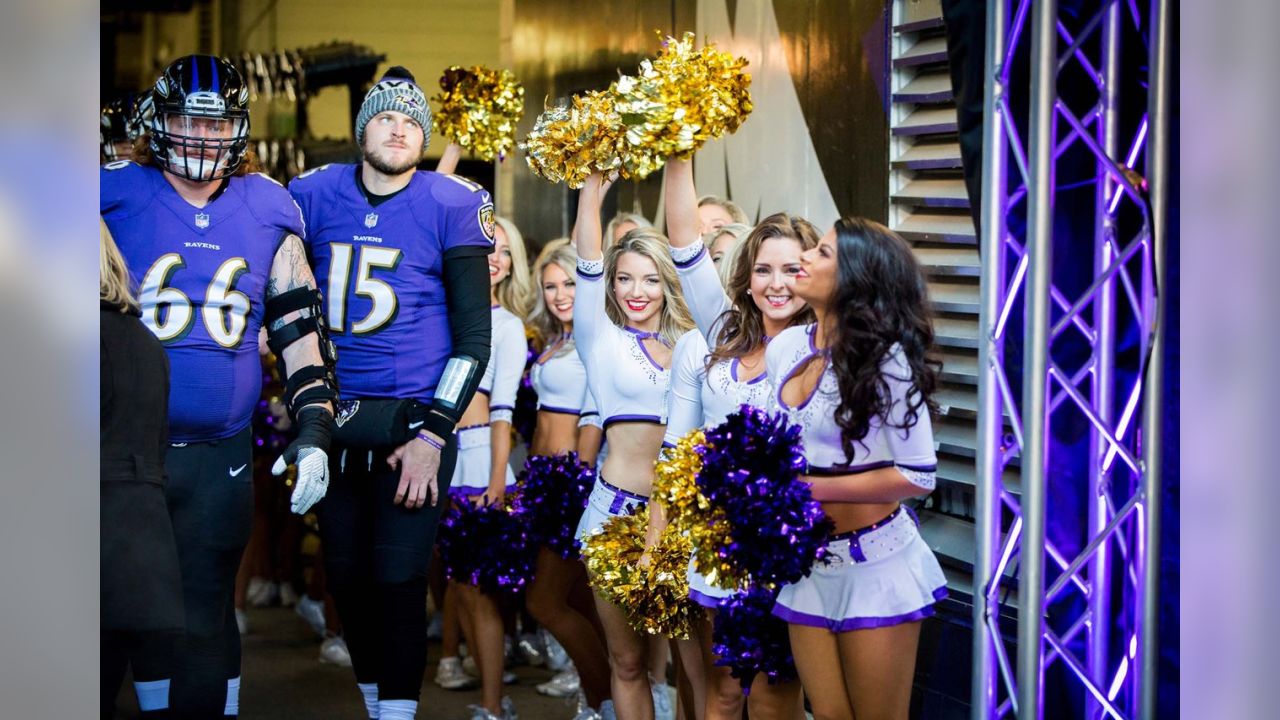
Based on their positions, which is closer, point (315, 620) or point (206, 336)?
point (206, 336)

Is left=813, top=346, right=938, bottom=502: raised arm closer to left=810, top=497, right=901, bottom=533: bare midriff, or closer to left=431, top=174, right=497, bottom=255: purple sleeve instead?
left=810, top=497, right=901, bottom=533: bare midriff

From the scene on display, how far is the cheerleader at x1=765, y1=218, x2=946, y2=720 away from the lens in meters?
3.16

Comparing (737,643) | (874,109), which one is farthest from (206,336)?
(874,109)

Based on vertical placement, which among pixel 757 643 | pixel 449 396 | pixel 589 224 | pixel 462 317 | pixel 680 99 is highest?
pixel 680 99

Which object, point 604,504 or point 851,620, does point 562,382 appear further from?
point 851,620

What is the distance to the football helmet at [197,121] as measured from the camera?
12.6 ft

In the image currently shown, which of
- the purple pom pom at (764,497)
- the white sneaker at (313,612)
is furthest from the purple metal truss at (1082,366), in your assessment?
the white sneaker at (313,612)

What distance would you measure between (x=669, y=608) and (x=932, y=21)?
5.64 ft

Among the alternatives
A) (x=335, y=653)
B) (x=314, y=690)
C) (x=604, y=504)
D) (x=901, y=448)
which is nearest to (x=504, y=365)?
(x=604, y=504)

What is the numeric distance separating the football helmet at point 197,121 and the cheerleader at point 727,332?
114cm

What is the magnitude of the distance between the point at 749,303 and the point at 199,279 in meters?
1.37

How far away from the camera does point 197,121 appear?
3.86 metres
